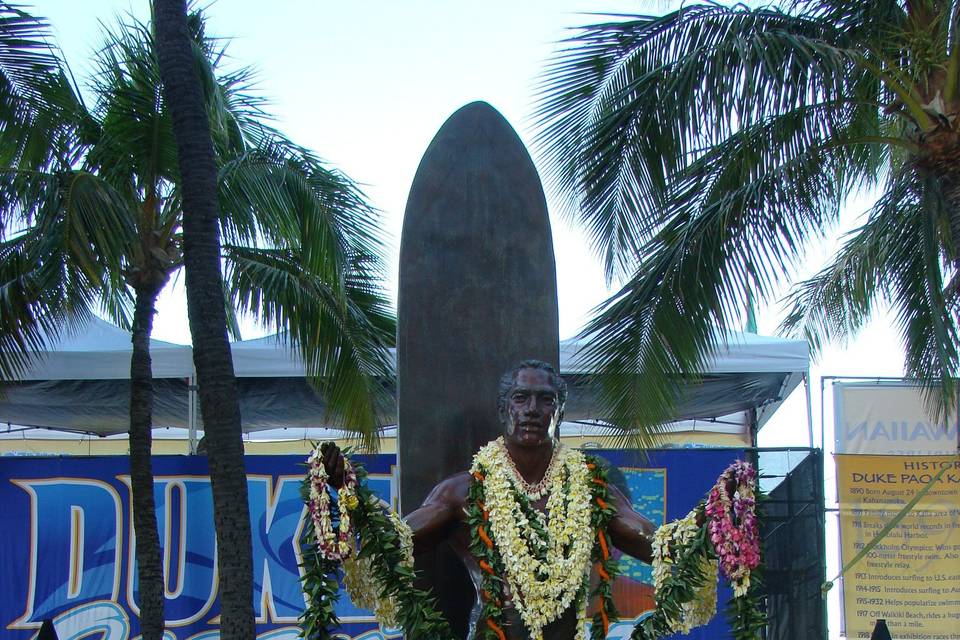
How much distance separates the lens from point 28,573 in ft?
34.9

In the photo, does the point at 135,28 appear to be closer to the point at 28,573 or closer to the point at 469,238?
the point at 28,573

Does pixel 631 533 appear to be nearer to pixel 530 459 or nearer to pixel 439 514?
pixel 530 459

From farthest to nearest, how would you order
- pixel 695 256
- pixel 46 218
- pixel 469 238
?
pixel 46 218, pixel 695 256, pixel 469 238

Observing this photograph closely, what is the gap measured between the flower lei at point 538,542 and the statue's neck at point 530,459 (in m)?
0.03

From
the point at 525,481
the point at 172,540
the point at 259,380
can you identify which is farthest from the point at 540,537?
the point at 259,380

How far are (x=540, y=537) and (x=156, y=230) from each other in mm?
7181

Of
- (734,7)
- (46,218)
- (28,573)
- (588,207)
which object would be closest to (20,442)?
(28,573)

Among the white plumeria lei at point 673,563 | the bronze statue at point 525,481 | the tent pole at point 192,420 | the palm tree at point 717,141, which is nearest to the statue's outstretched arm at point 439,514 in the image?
the bronze statue at point 525,481

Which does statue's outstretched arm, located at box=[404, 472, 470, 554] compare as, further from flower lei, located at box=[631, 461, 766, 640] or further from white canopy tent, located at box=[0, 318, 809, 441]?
white canopy tent, located at box=[0, 318, 809, 441]

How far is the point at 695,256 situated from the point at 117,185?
16.8 ft

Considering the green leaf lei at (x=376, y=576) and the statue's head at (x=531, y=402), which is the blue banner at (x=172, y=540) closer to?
the statue's head at (x=531, y=402)

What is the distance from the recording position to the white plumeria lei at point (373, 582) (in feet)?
14.3

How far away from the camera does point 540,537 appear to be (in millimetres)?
4531

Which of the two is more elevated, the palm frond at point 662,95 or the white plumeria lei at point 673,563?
the palm frond at point 662,95
